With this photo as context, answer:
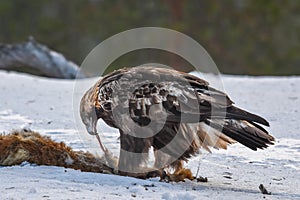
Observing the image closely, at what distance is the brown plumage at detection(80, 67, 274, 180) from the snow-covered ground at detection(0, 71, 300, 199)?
10.0 inches

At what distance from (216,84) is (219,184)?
4.36 metres

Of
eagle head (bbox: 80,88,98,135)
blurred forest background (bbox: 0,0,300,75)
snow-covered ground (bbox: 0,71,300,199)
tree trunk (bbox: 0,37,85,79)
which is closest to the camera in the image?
snow-covered ground (bbox: 0,71,300,199)

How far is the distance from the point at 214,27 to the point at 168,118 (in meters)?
15.0

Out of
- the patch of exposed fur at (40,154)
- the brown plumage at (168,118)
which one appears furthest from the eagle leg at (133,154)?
the patch of exposed fur at (40,154)

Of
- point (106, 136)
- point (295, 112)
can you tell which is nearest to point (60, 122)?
point (106, 136)

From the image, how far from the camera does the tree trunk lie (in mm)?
12359

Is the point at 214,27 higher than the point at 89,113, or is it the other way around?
the point at 214,27

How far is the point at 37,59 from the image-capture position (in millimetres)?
12445

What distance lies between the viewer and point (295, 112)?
28.1ft

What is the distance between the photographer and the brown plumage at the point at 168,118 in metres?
5.70

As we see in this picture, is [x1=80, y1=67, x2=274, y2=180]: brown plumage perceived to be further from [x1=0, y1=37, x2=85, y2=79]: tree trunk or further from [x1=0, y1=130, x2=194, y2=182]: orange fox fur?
[x1=0, y1=37, x2=85, y2=79]: tree trunk

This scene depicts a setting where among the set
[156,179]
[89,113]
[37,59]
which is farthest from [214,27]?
[156,179]

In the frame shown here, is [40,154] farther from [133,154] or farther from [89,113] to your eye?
[133,154]

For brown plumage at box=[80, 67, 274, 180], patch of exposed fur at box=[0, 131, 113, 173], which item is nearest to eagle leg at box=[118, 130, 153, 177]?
brown plumage at box=[80, 67, 274, 180]
